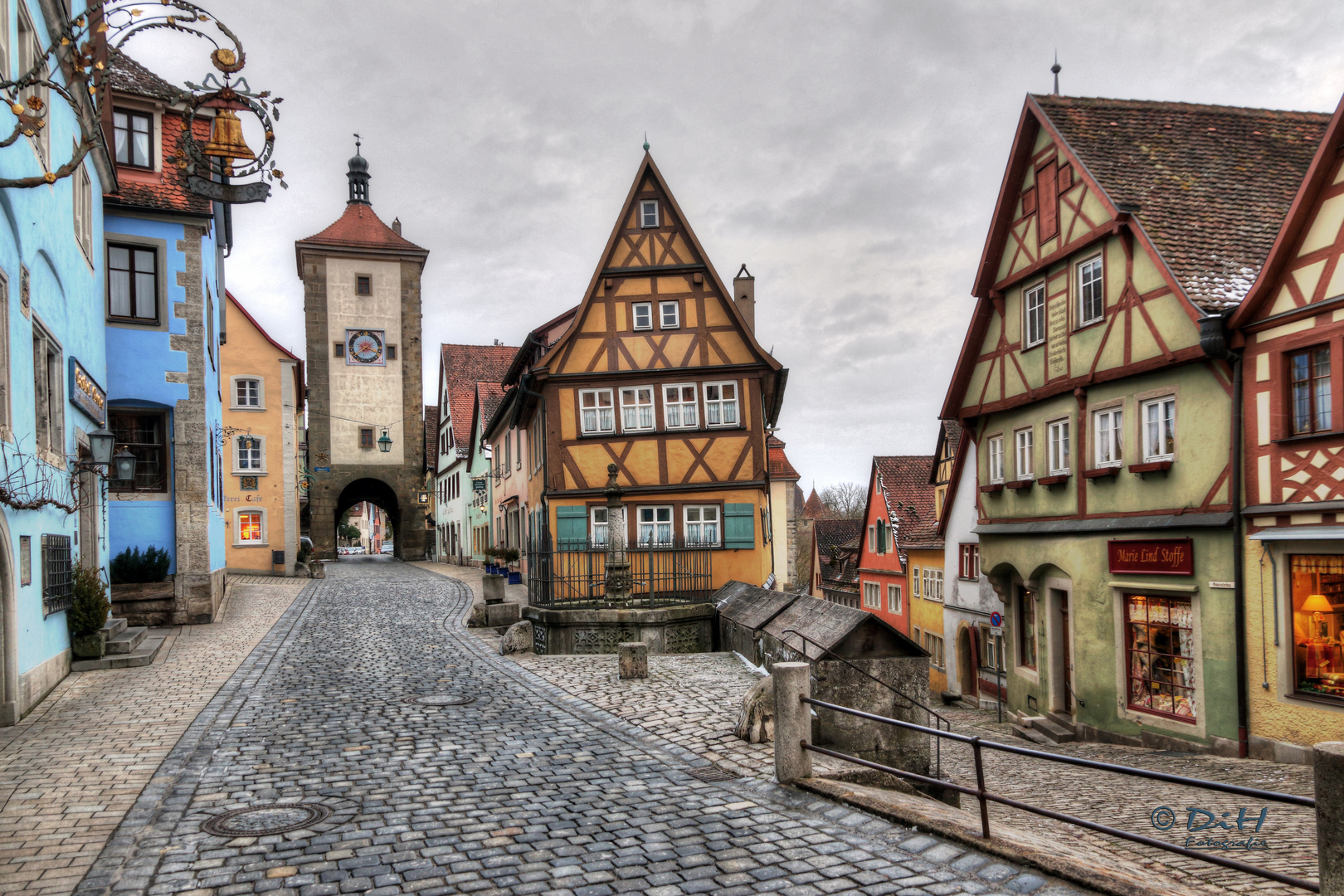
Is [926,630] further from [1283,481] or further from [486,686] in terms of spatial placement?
[486,686]

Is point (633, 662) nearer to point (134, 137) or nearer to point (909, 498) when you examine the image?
point (134, 137)

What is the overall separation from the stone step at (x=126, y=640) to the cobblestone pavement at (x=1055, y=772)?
5.64m

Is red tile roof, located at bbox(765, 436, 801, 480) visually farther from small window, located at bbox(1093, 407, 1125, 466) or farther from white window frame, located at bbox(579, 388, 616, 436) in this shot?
small window, located at bbox(1093, 407, 1125, 466)

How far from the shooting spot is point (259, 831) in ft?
21.1

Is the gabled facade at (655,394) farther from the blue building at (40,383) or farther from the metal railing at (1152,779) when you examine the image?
the metal railing at (1152,779)

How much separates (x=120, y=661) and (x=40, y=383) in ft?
13.6

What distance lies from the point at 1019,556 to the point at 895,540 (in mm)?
16072

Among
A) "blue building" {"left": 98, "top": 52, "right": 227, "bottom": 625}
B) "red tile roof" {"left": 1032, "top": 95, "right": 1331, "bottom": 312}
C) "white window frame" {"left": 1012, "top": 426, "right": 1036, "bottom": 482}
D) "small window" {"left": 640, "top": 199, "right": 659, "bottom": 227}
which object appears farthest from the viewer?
"small window" {"left": 640, "top": 199, "right": 659, "bottom": 227}

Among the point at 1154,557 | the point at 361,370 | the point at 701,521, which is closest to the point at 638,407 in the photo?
the point at 701,521

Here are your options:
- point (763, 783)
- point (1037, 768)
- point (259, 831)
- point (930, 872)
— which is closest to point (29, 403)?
point (259, 831)

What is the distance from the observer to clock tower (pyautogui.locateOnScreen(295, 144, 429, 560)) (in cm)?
4750

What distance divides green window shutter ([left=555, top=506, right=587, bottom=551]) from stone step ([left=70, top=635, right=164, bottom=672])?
404 inches

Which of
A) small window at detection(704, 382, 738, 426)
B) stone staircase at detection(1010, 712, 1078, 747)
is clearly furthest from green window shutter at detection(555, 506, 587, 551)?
stone staircase at detection(1010, 712, 1078, 747)

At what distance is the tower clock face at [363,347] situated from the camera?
48000 mm
